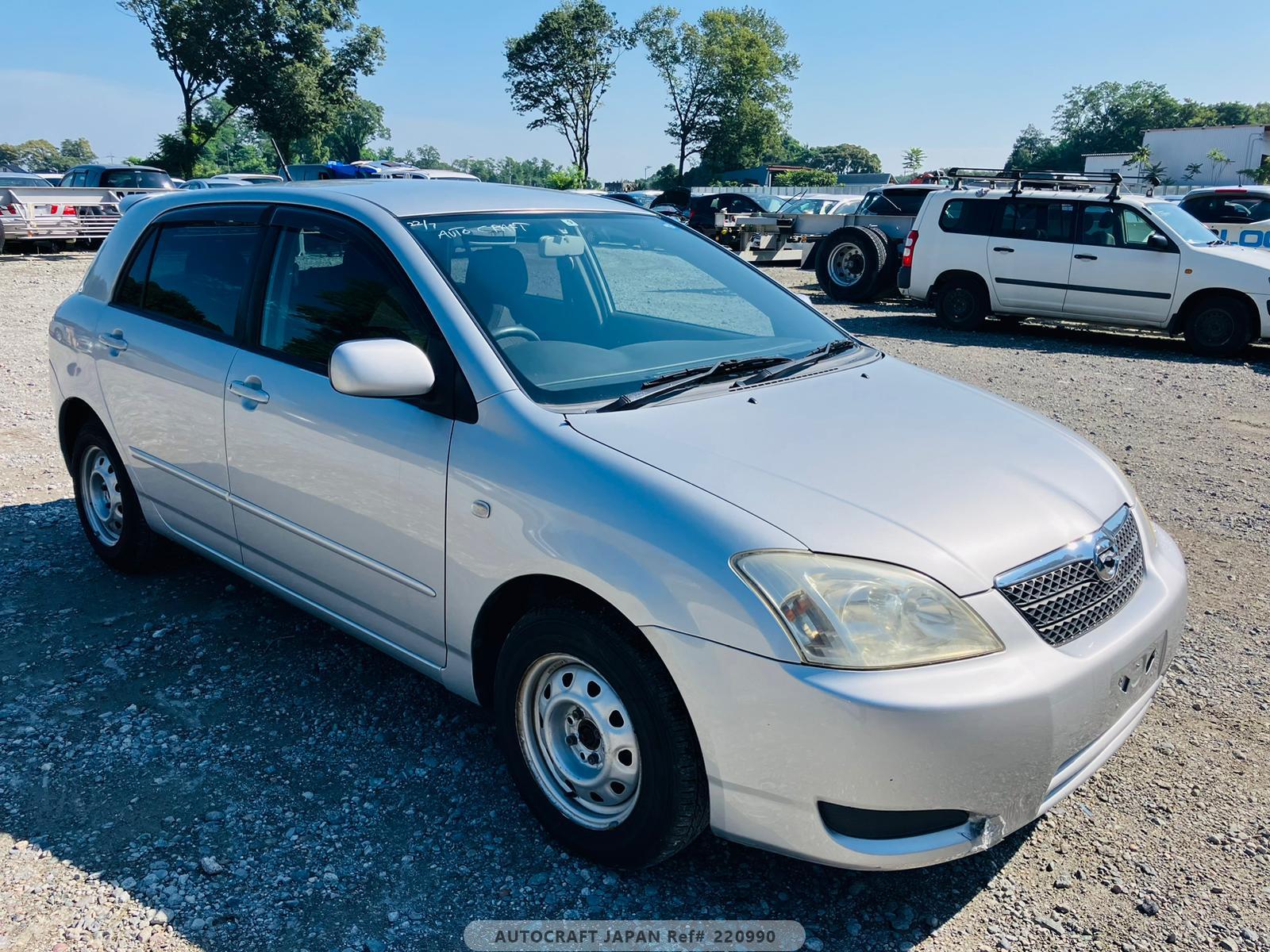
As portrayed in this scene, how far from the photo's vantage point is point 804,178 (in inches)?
2386

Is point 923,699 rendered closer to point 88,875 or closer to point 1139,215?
point 88,875

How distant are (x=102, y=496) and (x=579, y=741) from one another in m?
3.15

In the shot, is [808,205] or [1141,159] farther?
[1141,159]

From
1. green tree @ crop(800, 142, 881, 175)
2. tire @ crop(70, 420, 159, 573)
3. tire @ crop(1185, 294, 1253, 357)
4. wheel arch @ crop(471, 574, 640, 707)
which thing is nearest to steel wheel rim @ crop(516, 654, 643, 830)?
wheel arch @ crop(471, 574, 640, 707)

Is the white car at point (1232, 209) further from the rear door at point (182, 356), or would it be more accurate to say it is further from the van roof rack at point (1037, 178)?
the rear door at point (182, 356)

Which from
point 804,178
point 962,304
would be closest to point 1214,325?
point 962,304

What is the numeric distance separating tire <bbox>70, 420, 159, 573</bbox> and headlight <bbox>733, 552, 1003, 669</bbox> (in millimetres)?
3254

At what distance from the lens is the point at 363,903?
2.51 m

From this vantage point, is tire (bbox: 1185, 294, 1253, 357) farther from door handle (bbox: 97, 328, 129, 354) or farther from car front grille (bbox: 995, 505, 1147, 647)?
door handle (bbox: 97, 328, 129, 354)

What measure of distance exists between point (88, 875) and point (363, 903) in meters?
0.76

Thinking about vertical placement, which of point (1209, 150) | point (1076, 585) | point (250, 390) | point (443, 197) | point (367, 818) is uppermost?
point (1209, 150)

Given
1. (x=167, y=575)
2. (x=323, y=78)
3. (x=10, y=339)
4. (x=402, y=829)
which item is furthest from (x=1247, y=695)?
(x=323, y=78)

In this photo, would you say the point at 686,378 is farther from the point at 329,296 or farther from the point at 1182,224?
the point at 1182,224

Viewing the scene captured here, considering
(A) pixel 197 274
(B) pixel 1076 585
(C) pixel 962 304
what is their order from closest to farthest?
(B) pixel 1076 585, (A) pixel 197 274, (C) pixel 962 304
